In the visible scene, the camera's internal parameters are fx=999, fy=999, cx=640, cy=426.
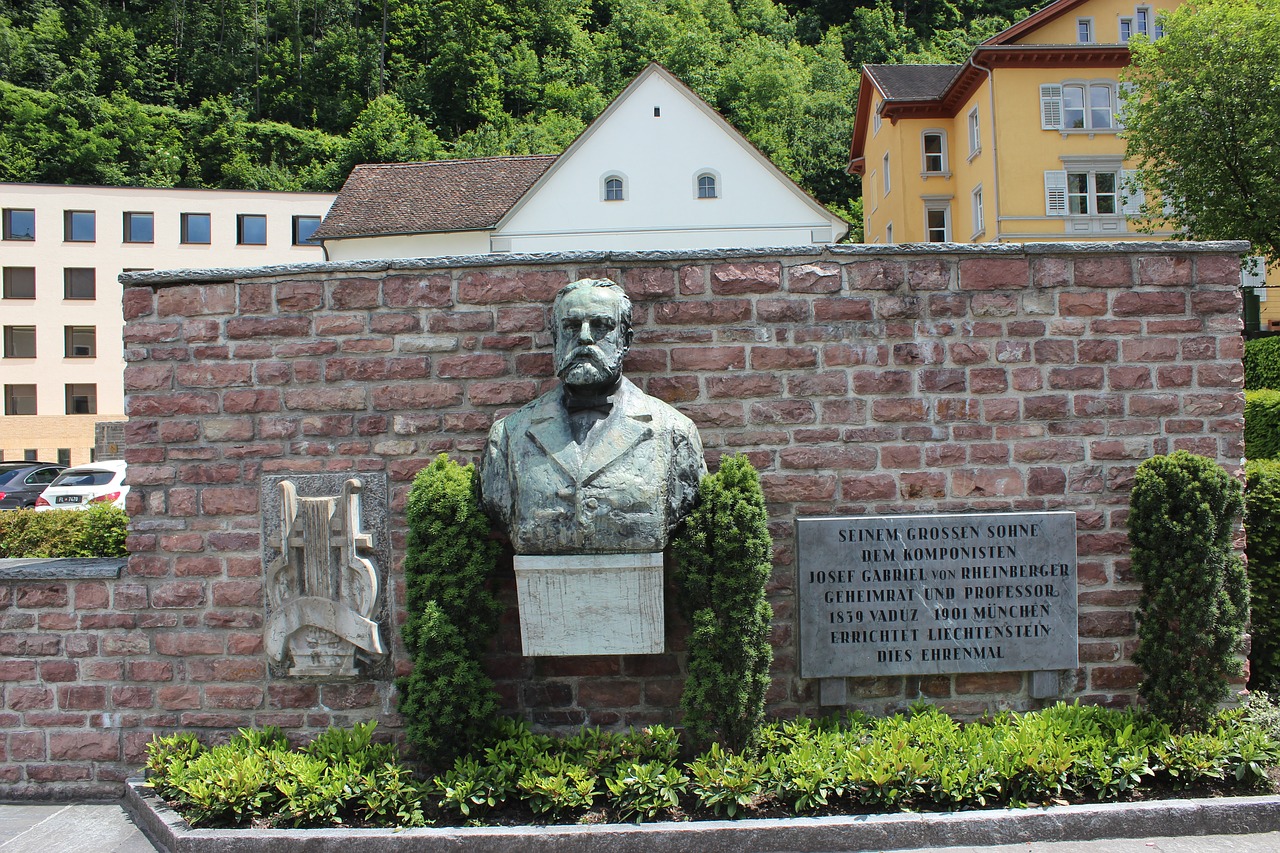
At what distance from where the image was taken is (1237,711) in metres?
4.98

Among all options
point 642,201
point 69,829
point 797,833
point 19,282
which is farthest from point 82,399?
point 797,833

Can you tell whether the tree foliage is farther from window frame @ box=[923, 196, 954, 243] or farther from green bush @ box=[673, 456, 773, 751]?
green bush @ box=[673, 456, 773, 751]

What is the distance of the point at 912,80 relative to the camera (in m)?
35.2

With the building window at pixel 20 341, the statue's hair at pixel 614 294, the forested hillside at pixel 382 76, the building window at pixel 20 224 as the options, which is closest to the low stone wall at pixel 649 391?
the statue's hair at pixel 614 294

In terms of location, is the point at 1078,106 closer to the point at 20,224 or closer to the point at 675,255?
the point at 675,255

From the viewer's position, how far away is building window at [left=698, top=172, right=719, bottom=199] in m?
26.8

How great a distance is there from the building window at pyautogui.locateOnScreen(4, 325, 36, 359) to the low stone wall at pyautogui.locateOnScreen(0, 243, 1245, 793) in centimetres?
3286

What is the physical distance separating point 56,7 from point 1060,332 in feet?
199

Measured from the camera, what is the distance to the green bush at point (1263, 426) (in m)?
10.8

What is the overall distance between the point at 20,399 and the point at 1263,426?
3509cm

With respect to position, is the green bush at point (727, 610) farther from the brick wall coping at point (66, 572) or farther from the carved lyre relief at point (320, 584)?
the brick wall coping at point (66, 572)

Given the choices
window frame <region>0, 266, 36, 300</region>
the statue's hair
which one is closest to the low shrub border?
the statue's hair

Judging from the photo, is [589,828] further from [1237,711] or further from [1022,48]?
[1022,48]

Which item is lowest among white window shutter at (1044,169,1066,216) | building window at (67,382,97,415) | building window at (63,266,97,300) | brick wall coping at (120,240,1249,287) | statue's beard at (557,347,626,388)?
statue's beard at (557,347,626,388)
